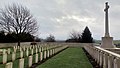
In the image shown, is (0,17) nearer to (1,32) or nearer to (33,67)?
(1,32)

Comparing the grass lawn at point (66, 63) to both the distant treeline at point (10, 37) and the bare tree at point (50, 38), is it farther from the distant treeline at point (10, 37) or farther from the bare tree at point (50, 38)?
the bare tree at point (50, 38)

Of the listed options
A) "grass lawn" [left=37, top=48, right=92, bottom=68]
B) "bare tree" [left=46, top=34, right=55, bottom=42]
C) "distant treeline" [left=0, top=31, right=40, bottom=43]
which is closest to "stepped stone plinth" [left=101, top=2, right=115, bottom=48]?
"grass lawn" [left=37, top=48, right=92, bottom=68]

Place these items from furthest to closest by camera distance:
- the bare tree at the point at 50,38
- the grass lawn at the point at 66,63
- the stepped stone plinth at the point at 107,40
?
the bare tree at the point at 50,38 → the stepped stone plinth at the point at 107,40 → the grass lawn at the point at 66,63

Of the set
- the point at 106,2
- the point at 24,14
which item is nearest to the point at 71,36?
the point at 24,14

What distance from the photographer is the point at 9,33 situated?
4575 centimetres

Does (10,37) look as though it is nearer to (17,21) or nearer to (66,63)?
(17,21)

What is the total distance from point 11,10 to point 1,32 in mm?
5214

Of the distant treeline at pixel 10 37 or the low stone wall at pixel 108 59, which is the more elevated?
the distant treeline at pixel 10 37

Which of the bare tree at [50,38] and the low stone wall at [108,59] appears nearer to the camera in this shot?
the low stone wall at [108,59]

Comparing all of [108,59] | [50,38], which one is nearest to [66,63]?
[108,59]

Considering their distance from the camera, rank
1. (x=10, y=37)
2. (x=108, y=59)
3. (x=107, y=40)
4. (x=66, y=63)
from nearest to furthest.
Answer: (x=108, y=59) < (x=66, y=63) < (x=107, y=40) < (x=10, y=37)

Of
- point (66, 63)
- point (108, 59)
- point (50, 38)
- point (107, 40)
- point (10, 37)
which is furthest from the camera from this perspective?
point (50, 38)

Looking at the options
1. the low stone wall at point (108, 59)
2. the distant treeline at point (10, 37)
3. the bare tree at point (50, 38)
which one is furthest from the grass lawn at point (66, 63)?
the bare tree at point (50, 38)

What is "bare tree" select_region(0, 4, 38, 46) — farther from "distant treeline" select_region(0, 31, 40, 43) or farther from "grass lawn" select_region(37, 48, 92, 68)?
"grass lawn" select_region(37, 48, 92, 68)
